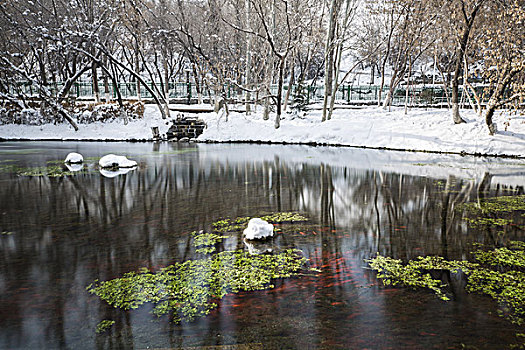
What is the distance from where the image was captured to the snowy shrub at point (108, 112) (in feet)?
86.1

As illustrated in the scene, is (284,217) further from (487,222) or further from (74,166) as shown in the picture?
(74,166)

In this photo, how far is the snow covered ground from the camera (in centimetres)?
1567

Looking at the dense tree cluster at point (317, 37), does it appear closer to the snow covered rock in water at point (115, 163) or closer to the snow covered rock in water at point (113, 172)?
the snow covered rock in water at point (115, 163)

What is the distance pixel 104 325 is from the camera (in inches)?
130

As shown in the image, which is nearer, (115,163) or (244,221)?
(244,221)

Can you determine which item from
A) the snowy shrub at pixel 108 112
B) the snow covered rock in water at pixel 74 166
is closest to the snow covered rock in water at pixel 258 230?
the snow covered rock in water at pixel 74 166

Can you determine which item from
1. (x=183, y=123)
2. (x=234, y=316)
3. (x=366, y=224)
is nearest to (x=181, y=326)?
(x=234, y=316)

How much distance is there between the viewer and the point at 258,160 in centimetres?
1455

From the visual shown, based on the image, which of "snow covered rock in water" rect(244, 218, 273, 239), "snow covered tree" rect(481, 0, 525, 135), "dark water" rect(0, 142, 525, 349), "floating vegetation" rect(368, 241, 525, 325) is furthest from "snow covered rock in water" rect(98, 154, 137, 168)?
"snow covered tree" rect(481, 0, 525, 135)

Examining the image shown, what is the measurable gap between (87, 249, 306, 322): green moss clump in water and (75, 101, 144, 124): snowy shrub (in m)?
23.7

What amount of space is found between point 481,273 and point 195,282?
3208mm

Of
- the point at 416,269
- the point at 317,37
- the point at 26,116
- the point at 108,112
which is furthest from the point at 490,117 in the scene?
the point at 26,116

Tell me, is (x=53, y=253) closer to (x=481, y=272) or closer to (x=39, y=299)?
(x=39, y=299)

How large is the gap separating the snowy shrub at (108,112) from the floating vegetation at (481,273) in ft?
80.6
